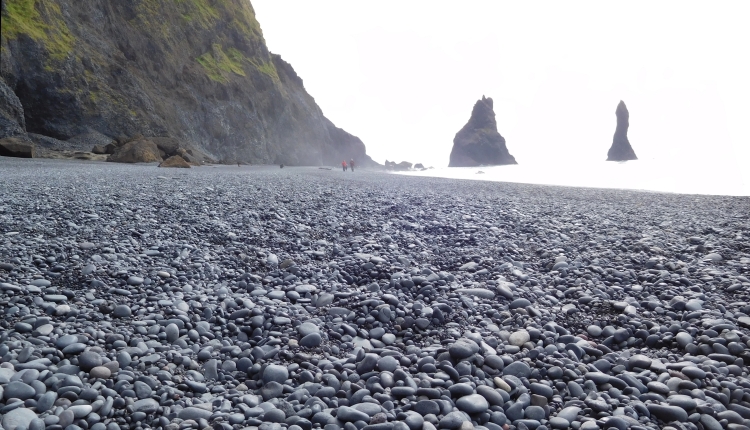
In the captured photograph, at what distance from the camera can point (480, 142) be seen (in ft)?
424

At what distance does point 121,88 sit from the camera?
33.6 m

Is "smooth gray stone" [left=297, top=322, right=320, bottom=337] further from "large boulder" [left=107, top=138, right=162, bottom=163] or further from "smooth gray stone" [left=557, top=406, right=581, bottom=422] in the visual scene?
"large boulder" [left=107, top=138, right=162, bottom=163]

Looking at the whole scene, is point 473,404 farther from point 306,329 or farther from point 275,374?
point 306,329

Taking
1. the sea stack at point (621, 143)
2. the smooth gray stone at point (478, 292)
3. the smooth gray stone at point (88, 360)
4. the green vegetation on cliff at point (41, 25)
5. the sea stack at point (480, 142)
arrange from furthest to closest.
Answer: the sea stack at point (480, 142) < the sea stack at point (621, 143) < the green vegetation on cliff at point (41, 25) < the smooth gray stone at point (478, 292) < the smooth gray stone at point (88, 360)

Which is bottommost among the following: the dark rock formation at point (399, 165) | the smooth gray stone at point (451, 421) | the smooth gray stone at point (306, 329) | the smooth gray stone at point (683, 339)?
the smooth gray stone at point (451, 421)

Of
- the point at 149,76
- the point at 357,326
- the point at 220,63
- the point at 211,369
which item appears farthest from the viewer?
the point at 220,63

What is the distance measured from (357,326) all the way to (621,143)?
116 meters

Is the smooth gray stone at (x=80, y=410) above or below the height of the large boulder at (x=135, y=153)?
below

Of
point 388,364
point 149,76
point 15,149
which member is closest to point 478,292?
point 388,364

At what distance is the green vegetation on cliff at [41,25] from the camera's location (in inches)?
1026

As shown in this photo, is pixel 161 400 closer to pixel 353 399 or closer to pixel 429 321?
pixel 353 399

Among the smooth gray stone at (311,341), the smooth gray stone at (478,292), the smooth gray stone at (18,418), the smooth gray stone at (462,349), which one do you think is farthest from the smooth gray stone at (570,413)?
the smooth gray stone at (18,418)

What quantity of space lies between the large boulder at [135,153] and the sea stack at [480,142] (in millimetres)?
115201

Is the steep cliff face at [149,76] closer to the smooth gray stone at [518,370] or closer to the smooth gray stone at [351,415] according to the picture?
the smooth gray stone at [351,415]
